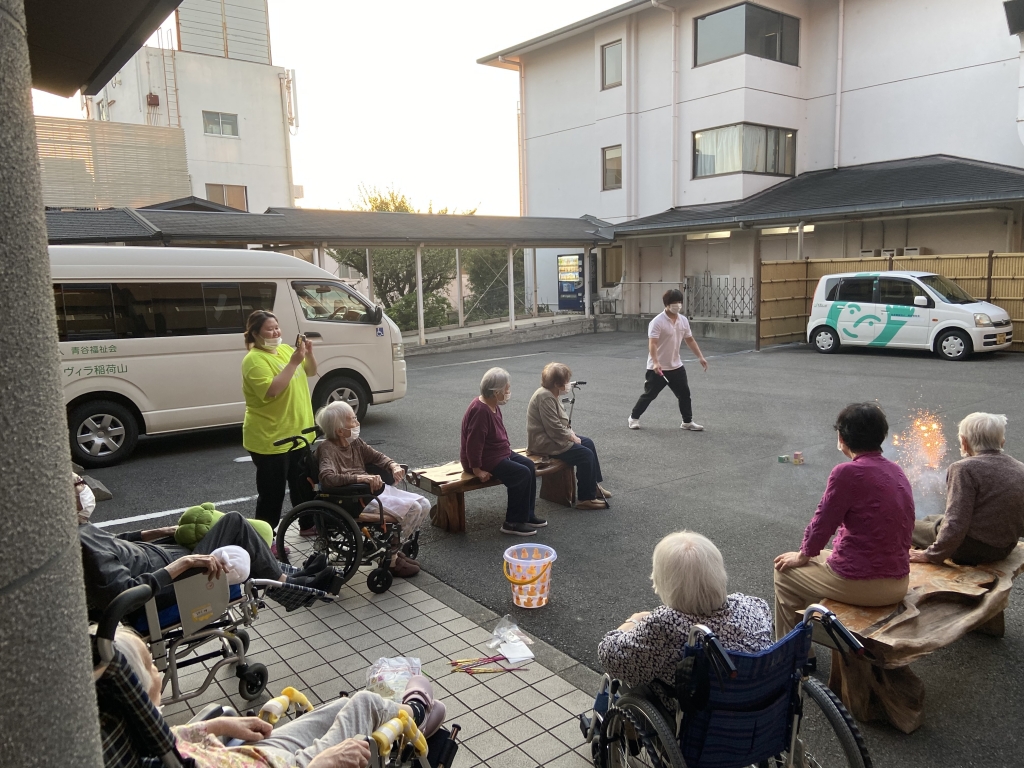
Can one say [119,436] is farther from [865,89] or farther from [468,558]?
[865,89]

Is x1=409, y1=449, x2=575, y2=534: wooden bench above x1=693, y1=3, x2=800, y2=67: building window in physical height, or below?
below

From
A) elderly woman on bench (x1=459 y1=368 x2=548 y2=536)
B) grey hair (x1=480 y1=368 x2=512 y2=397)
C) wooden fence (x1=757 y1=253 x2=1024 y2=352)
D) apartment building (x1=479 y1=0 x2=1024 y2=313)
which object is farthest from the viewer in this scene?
apartment building (x1=479 y1=0 x2=1024 y2=313)

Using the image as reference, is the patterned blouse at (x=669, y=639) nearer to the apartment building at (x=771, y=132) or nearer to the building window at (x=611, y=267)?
the apartment building at (x=771, y=132)

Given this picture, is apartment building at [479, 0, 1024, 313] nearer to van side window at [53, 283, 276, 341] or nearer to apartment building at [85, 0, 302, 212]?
apartment building at [85, 0, 302, 212]

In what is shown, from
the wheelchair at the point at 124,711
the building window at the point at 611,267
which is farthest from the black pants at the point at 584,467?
the building window at the point at 611,267

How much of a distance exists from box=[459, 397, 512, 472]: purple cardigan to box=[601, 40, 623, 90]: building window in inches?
971

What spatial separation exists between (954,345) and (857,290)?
245cm

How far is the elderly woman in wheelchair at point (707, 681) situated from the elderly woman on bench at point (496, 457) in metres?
3.09

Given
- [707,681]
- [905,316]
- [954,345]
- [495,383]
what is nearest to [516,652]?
[707,681]

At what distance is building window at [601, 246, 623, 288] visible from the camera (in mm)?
29156

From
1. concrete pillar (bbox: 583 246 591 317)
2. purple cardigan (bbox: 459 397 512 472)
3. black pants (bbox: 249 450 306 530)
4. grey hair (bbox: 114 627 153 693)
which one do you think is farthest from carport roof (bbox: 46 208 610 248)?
grey hair (bbox: 114 627 153 693)

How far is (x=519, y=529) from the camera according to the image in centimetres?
609

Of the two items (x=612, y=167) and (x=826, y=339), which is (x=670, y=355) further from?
(x=612, y=167)

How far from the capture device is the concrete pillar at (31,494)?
1.05m
